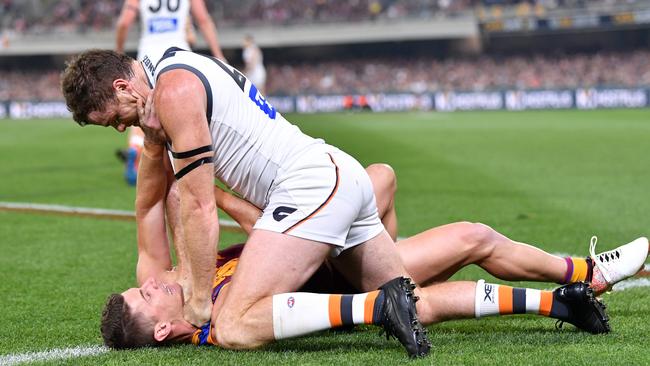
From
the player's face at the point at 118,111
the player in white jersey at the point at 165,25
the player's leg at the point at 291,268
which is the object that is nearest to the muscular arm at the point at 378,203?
the player's leg at the point at 291,268

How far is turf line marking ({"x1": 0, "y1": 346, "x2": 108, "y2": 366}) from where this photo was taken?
14.1 ft

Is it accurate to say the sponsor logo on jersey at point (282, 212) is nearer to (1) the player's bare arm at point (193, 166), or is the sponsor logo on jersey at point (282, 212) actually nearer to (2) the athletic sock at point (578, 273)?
(1) the player's bare arm at point (193, 166)

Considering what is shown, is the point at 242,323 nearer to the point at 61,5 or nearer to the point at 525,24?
the point at 525,24

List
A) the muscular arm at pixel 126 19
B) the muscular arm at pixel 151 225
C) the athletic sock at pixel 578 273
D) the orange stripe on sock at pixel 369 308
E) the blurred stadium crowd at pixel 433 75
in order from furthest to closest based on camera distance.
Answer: the blurred stadium crowd at pixel 433 75, the muscular arm at pixel 126 19, the muscular arm at pixel 151 225, the athletic sock at pixel 578 273, the orange stripe on sock at pixel 369 308

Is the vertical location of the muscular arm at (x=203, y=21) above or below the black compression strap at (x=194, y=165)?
below

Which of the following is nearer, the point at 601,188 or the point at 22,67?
the point at 601,188

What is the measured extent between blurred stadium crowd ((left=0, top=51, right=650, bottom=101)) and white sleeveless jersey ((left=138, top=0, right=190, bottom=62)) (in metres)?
30.8

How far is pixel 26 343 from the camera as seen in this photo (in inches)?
184

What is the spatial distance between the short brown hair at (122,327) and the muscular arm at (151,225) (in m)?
0.59

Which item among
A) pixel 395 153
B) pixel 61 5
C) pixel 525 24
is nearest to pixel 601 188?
pixel 395 153

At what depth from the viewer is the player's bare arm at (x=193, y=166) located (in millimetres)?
4230

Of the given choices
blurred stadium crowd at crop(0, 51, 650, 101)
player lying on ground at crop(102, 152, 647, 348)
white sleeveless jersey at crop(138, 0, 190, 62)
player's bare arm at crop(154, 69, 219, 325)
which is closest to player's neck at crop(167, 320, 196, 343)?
player lying on ground at crop(102, 152, 647, 348)

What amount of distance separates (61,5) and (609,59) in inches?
1253

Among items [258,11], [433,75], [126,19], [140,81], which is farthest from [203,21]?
[258,11]
